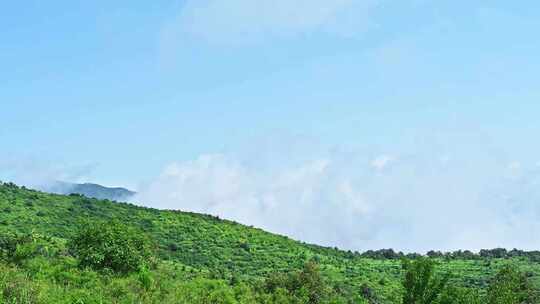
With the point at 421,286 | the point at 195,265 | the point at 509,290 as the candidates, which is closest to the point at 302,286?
the point at 421,286

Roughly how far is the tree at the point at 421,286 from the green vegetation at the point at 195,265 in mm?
87

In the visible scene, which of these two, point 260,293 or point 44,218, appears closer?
point 260,293

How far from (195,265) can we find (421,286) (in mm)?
50394

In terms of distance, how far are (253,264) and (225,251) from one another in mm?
7931

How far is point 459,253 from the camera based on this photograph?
134500 millimetres

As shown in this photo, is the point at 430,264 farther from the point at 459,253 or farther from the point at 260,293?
the point at 459,253

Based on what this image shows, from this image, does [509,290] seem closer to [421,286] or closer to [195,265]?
[421,286]

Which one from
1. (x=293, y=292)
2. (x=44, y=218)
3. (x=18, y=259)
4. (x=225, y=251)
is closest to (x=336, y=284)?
(x=293, y=292)

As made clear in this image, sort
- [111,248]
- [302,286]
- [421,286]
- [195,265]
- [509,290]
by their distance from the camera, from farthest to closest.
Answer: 1. [195,265]
2. [302,286]
3. [509,290]
4. [421,286]
5. [111,248]

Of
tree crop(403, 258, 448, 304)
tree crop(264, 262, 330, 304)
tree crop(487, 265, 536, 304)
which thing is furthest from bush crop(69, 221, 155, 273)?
tree crop(487, 265, 536, 304)

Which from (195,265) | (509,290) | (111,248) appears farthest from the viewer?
(195,265)

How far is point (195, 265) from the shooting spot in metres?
104

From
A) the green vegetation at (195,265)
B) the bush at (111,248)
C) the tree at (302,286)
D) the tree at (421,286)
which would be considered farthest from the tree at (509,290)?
the bush at (111,248)

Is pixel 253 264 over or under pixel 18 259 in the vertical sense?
over
